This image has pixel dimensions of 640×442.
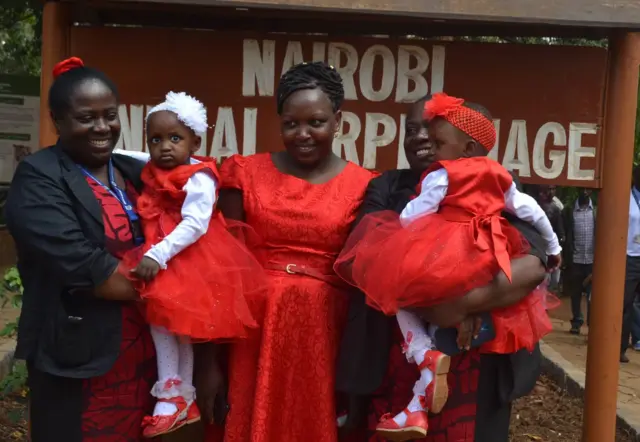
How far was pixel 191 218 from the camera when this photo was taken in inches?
105

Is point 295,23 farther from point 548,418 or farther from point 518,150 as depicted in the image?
point 548,418

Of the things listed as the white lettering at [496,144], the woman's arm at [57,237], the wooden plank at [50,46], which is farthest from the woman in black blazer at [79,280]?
the white lettering at [496,144]

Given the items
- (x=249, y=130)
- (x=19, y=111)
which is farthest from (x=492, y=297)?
(x=19, y=111)

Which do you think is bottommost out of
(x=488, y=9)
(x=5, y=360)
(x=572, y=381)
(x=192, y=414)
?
(x=572, y=381)

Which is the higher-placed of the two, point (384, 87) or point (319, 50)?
point (319, 50)

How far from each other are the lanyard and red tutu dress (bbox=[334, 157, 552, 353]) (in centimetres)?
72

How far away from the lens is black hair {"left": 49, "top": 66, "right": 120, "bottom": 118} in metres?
2.62

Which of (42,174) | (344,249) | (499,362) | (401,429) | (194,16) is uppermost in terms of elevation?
(194,16)

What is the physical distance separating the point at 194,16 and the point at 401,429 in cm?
229

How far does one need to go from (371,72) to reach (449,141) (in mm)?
1015

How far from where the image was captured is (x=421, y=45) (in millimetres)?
3697

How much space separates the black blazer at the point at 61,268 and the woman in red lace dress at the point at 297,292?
0.55 meters

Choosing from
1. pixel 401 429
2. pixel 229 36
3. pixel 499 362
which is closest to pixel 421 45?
pixel 229 36

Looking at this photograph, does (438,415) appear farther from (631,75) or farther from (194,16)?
(194,16)
